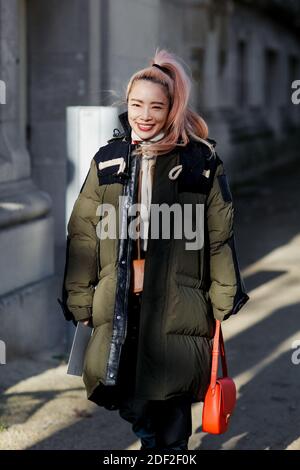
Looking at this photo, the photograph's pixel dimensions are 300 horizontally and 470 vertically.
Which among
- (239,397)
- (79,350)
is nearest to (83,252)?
(79,350)

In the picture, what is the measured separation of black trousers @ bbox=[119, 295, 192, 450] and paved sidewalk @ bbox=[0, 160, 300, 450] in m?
0.91

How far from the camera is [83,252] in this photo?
4.05m

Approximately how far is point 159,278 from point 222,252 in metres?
0.28

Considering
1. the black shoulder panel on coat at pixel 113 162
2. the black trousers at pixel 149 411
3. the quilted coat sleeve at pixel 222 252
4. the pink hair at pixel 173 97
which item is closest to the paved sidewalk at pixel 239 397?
the black trousers at pixel 149 411

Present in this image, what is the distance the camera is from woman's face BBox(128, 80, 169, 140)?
12.8ft

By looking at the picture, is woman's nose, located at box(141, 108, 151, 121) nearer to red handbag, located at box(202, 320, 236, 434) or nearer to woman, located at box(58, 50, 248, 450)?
woman, located at box(58, 50, 248, 450)

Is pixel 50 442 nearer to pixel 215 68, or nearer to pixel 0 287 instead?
pixel 0 287

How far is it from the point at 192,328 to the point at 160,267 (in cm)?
27

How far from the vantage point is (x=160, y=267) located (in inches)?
155

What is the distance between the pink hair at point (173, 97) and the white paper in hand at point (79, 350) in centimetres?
78

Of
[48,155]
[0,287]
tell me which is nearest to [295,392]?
[0,287]

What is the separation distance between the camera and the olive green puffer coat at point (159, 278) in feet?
12.9

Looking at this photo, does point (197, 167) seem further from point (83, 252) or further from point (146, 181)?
point (83, 252)

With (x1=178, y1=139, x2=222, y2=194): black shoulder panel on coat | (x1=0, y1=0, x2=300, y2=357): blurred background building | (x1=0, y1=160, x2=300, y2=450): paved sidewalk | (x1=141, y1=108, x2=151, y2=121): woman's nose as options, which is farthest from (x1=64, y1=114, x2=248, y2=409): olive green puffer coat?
(x1=0, y1=160, x2=300, y2=450): paved sidewalk
